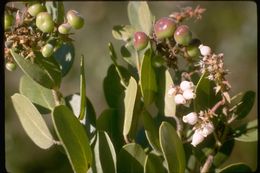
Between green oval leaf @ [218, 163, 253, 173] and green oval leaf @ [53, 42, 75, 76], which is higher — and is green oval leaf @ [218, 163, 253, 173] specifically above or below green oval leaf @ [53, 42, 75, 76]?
below

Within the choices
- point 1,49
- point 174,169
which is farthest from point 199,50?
point 1,49

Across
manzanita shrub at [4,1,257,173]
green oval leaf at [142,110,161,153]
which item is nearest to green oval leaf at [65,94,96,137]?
manzanita shrub at [4,1,257,173]

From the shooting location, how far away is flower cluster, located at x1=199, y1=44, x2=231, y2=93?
49.9 inches

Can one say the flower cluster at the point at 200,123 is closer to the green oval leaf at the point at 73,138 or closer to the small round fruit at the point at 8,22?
the green oval leaf at the point at 73,138

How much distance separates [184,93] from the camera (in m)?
1.29

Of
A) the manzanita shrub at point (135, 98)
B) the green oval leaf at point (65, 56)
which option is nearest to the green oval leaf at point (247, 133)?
the manzanita shrub at point (135, 98)

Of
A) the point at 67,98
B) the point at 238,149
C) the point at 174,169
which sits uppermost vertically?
the point at 67,98

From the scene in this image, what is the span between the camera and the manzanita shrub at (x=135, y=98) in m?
1.26

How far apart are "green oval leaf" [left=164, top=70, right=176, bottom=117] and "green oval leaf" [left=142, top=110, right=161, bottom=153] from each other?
0.18ft

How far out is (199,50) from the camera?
4.51ft

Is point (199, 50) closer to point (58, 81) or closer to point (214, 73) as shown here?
point (214, 73)

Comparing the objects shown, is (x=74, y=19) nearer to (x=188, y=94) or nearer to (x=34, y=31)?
(x=34, y=31)

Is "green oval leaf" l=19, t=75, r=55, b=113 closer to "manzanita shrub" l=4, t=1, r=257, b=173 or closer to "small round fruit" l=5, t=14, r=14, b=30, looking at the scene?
"manzanita shrub" l=4, t=1, r=257, b=173

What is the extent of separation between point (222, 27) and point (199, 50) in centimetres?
180
